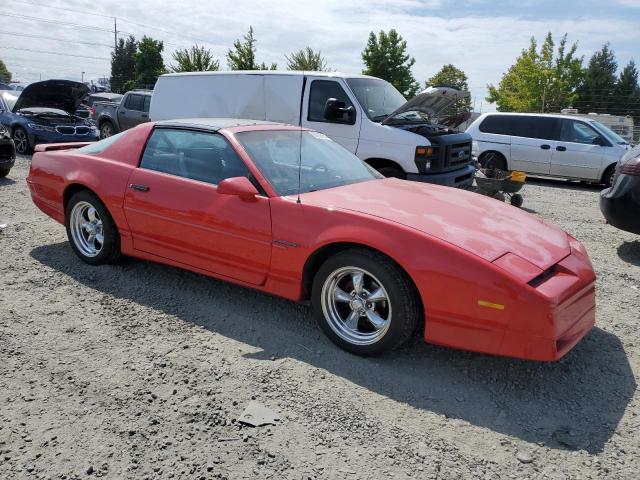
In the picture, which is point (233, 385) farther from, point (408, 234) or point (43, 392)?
point (408, 234)

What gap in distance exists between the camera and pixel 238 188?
3.54 metres

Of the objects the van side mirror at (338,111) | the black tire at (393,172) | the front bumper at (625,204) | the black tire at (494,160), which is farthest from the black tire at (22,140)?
the front bumper at (625,204)

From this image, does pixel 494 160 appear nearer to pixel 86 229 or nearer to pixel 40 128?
pixel 86 229

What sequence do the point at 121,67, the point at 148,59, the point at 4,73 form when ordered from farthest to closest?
1. the point at 4,73
2. the point at 121,67
3. the point at 148,59

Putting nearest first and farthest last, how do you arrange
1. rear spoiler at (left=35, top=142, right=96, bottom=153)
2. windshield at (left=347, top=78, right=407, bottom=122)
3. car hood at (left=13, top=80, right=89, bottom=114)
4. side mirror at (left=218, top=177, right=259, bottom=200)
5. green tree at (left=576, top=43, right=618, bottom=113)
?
side mirror at (left=218, top=177, right=259, bottom=200)
rear spoiler at (left=35, top=142, right=96, bottom=153)
windshield at (left=347, top=78, right=407, bottom=122)
car hood at (left=13, top=80, right=89, bottom=114)
green tree at (left=576, top=43, right=618, bottom=113)

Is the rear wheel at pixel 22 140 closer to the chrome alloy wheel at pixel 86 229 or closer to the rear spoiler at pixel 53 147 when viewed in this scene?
the rear spoiler at pixel 53 147

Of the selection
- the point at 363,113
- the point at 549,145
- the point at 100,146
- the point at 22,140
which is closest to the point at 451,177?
the point at 363,113

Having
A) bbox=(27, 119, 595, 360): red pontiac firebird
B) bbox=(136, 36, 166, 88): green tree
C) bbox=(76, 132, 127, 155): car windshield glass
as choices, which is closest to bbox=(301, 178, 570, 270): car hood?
bbox=(27, 119, 595, 360): red pontiac firebird

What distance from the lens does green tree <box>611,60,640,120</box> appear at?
5797 cm

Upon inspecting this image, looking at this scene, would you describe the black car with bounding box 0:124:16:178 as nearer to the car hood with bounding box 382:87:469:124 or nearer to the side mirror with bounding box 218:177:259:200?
the car hood with bounding box 382:87:469:124

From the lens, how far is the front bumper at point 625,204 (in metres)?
5.46

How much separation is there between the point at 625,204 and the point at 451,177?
231 centimetres

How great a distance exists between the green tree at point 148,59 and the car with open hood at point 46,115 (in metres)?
33.7

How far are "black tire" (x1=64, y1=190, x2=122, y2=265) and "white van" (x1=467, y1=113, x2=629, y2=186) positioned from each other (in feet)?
31.0
